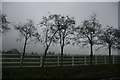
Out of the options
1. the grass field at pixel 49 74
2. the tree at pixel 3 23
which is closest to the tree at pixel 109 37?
the grass field at pixel 49 74

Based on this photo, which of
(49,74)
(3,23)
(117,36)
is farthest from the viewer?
(117,36)

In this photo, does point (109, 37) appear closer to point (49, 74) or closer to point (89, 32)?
point (89, 32)

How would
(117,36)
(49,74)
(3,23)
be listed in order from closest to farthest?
(49,74), (3,23), (117,36)

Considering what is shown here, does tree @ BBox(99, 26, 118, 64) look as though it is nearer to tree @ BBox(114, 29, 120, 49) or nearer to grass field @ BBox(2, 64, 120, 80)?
tree @ BBox(114, 29, 120, 49)

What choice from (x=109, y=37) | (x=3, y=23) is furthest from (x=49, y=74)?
(x=109, y=37)

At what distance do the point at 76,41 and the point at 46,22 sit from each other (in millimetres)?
6484

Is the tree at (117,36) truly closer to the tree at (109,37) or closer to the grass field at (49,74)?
the tree at (109,37)

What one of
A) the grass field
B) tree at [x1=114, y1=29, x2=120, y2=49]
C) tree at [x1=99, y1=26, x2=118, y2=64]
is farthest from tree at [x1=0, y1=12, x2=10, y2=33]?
tree at [x1=114, y1=29, x2=120, y2=49]

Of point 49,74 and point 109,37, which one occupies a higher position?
point 109,37

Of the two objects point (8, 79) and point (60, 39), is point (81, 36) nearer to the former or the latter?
point (60, 39)

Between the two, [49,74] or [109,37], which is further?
[109,37]

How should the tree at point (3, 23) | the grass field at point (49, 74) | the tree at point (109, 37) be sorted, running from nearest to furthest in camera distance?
the grass field at point (49, 74)
the tree at point (3, 23)
the tree at point (109, 37)

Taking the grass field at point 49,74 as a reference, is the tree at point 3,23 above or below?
above

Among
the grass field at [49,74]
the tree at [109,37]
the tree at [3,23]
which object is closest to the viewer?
the grass field at [49,74]
